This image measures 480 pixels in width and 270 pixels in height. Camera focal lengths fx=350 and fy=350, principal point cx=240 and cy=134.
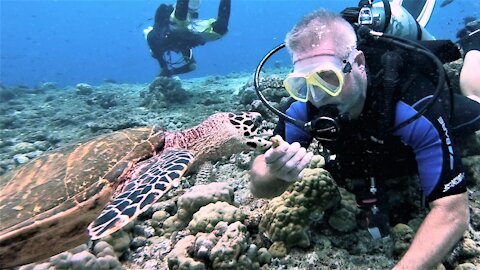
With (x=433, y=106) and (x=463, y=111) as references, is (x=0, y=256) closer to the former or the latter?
(x=433, y=106)

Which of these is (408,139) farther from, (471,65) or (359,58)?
(471,65)

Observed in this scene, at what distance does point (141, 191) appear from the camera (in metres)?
2.74

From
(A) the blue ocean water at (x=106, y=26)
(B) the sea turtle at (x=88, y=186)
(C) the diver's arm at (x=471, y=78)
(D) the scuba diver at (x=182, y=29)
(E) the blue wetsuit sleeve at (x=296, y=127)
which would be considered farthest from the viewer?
(A) the blue ocean water at (x=106, y=26)

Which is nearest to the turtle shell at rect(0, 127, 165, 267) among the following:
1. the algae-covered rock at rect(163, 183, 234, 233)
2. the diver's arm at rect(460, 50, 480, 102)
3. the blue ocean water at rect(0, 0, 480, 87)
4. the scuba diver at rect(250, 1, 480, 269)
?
the algae-covered rock at rect(163, 183, 234, 233)

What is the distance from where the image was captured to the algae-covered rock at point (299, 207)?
268 cm

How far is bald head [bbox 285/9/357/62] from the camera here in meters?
2.12

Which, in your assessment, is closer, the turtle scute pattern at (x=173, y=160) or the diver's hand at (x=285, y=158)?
the diver's hand at (x=285, y=158)

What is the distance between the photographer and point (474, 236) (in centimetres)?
268

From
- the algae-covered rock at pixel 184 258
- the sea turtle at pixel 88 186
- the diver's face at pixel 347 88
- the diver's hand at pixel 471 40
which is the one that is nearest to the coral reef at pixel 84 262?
the sea turtle at pixel 88 186

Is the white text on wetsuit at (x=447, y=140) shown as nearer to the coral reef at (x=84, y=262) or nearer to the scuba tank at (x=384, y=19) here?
the scuba tank at (x=384, y=19)

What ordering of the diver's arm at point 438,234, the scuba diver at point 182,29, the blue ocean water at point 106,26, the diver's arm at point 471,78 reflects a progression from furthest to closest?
the blue ocean water at point 106,26
the scuba diver at point 182,29
the diver's arm at point 471,78
the diver's arm at point 438,234

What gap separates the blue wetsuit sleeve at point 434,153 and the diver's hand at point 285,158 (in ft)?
2.48

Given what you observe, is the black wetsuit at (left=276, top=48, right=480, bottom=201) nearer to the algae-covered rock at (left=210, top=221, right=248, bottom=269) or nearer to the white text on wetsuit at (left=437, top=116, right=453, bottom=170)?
the white text on wetsuit at (left=437, top=116, right=453, bottom=170)

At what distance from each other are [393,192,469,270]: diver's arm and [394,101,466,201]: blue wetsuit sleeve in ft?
0.21
